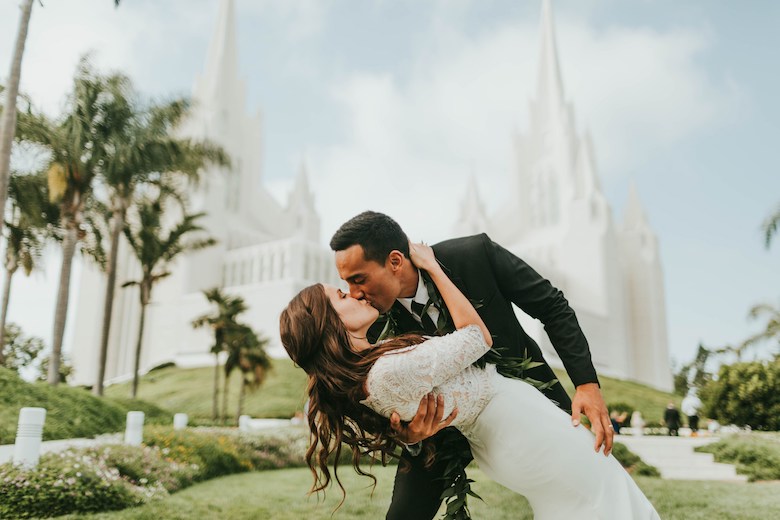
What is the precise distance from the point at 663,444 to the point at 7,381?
13.9 metres

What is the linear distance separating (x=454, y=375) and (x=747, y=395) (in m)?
18.3

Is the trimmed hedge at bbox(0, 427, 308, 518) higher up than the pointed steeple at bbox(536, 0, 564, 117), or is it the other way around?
the pointed steeple at bbox(536, 0, 564, 117)

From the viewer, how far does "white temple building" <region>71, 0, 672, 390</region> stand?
5125 centimetres

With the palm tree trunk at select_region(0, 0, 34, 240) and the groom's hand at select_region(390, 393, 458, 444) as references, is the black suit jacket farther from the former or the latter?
the palm tree trunk at select_region(0, 0, 34, 240)

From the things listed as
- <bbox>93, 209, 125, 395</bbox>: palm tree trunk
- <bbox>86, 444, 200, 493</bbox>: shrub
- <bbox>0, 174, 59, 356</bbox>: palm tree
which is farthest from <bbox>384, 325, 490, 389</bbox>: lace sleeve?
<bbox>93, 209, 125, 395</bbox>: palm tree trunk

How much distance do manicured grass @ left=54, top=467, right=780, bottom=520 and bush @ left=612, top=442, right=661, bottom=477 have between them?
8.29 ft

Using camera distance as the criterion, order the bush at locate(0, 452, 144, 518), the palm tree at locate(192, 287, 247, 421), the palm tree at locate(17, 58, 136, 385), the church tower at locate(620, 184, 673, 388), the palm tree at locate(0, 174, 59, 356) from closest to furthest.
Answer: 1. the bush at locate(0, 452, 144, 518)
2. the palm tree at locate(17, 58, 136, 385)
3. the palm tree at locate(0, 174, 59, 356)
4. the palm tree at locate(192, 287, 247, 421)
5. the church tower at locate(620, 184, 673, 388)

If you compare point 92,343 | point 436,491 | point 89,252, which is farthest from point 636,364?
point 436,491

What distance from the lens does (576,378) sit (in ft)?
8.35

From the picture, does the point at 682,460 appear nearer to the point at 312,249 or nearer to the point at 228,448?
the point at 228,448

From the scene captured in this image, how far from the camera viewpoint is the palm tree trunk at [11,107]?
11.8m

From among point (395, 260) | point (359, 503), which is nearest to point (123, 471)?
point (359, 503)

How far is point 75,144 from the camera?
637 inches

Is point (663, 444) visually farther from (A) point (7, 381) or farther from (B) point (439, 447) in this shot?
(B) point (439, 447)
